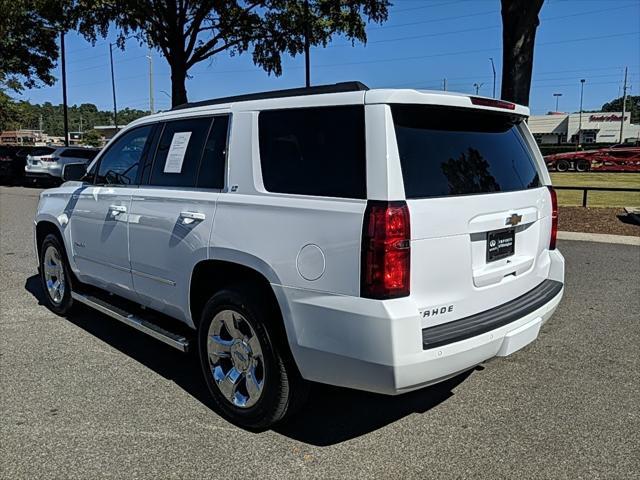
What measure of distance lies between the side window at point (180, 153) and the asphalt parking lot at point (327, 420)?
57.7 inches

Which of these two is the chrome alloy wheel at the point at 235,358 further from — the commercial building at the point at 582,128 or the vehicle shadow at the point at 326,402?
the commercial building at the point at 582,128

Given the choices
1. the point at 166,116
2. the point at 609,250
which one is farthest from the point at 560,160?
the point at 166,116

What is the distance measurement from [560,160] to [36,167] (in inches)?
1098

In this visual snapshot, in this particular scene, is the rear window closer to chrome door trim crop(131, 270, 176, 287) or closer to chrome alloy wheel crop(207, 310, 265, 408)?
chrome alloy wheel crop(207, 310, 265, 408)

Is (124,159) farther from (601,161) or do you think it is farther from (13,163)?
(601,161)

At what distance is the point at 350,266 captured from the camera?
9.08ft

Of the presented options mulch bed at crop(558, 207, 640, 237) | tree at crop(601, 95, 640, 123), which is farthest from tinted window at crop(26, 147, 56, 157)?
tree at crop(601, 95, 640, 123)

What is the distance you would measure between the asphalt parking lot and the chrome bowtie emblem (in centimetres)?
123

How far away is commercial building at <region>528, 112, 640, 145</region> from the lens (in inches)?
3095

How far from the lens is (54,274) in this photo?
5.76 meters

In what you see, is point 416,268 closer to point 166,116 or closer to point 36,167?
point 166,116

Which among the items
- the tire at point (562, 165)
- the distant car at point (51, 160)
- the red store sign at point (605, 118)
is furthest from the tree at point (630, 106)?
the distant car at point (51, 160)

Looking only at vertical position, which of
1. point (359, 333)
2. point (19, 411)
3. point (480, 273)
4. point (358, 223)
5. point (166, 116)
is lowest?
point (19, 411)

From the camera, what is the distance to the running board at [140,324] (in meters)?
3.85
